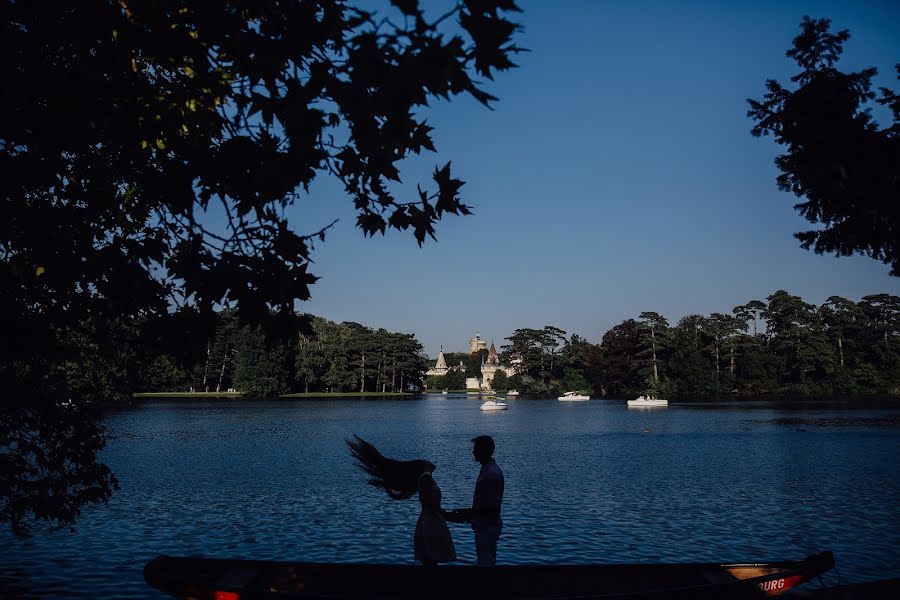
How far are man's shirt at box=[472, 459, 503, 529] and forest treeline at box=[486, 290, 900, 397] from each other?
393 ft

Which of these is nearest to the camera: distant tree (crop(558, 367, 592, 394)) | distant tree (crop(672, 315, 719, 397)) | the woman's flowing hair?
the woman's flowing hair

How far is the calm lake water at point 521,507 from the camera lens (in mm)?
15203

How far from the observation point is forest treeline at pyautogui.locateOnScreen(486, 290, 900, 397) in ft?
381

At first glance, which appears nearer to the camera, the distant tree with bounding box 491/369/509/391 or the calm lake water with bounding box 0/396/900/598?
the calm lake water with bounding box 0/396/900/598

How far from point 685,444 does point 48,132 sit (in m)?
42.2

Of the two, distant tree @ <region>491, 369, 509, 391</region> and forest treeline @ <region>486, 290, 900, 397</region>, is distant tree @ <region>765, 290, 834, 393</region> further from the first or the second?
distant tree @ <region>491, 369, 509, 391</region>

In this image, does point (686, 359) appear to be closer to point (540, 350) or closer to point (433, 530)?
point (540, 350)

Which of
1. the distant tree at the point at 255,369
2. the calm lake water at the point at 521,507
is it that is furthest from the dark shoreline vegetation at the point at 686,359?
the calm lake water at the point at 521,507

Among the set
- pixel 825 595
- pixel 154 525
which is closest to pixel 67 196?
pixel 825 595

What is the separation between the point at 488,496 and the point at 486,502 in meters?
Answer: 0.11

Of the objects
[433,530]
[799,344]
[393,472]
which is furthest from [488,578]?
[799,344]

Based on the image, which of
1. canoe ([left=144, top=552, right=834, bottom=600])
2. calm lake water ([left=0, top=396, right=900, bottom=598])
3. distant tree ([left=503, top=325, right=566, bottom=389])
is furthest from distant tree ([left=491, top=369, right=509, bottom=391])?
canoe ([left=144, top=552, right=834, bottom=600])

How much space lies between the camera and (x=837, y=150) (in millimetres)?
16609

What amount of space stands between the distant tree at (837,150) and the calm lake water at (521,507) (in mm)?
8018
